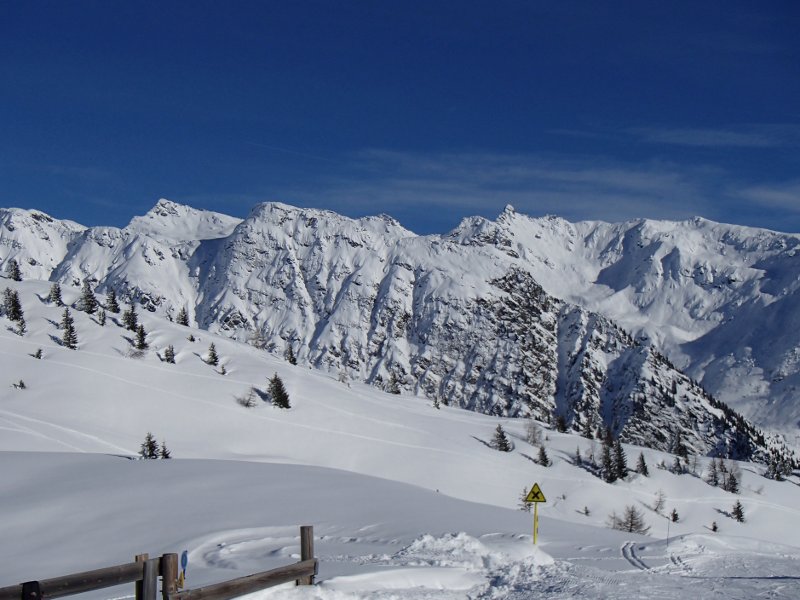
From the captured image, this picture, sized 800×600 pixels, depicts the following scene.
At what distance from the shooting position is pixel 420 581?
14.9 metres

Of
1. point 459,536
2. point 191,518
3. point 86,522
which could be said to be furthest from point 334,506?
point 459,536

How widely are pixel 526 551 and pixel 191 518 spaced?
38.9 feet

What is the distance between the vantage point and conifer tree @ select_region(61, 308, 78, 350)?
91.0 metres

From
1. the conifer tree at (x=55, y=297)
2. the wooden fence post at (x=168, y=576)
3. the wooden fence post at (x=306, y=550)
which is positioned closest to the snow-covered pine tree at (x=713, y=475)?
the conifer tree at (x=55, y=297)

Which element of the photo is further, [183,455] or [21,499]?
[183,455]

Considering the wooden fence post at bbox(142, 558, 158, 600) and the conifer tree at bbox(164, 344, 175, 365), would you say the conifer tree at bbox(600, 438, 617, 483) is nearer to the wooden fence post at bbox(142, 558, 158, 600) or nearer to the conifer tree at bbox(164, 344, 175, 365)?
the conifer tree at bbox(164, 344, 175, 365)

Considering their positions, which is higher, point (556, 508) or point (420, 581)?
point (420, 581)

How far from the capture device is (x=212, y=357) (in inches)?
4006

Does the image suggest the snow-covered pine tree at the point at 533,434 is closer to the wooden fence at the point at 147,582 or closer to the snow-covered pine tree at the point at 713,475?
the snow-covered pine tree at the point at 713,475

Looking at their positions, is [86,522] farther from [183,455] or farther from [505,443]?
[505,443]

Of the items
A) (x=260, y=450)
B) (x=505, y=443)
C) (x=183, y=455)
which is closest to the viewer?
(x=183, y=455)

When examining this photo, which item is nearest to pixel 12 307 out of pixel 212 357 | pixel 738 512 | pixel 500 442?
pixel 212 357

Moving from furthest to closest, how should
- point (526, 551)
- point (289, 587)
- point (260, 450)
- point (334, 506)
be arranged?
1. point (260, 450)
2. point (334, 506)
3. point (526, 551)
4. point (289, 587)

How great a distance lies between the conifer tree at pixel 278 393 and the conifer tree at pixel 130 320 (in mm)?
21342
